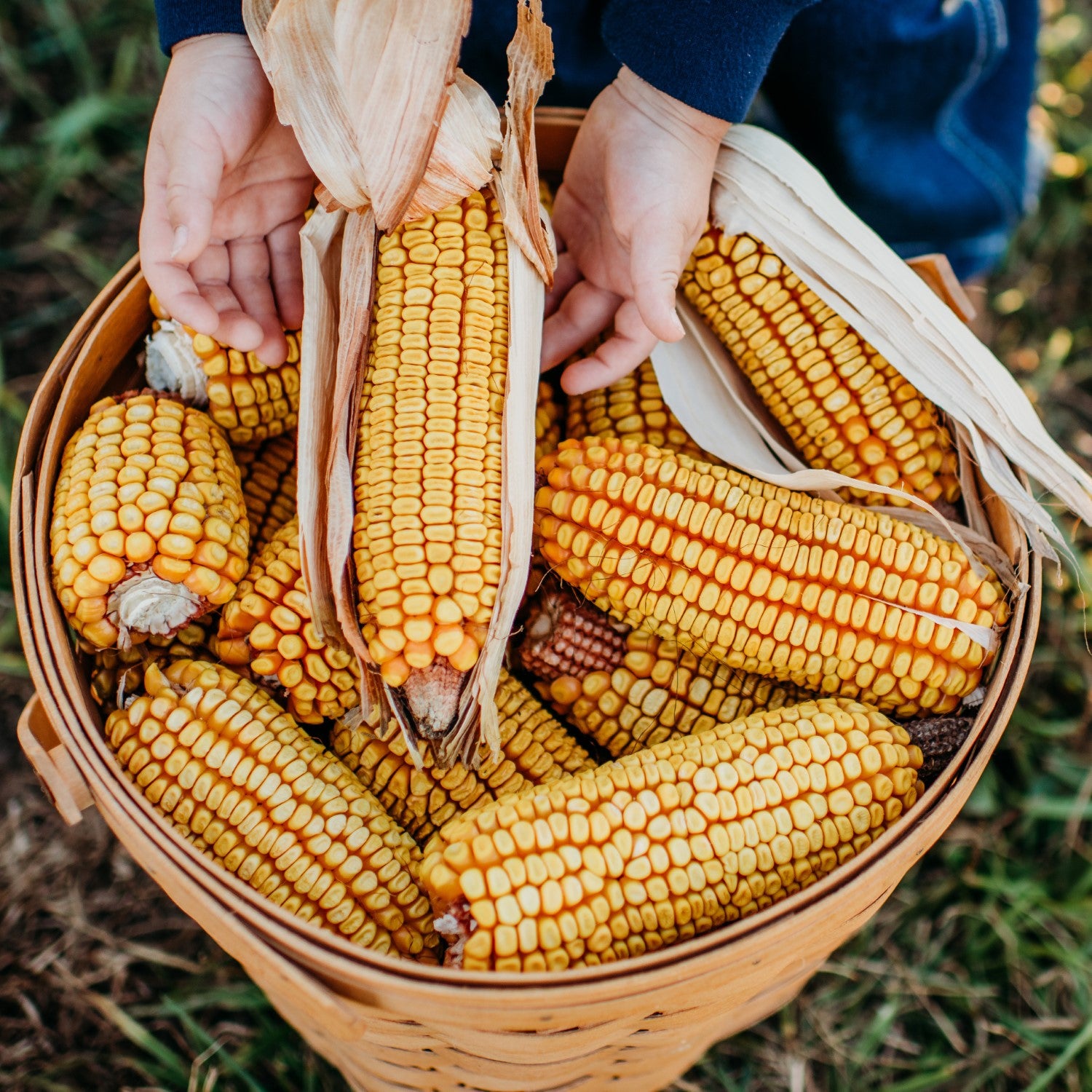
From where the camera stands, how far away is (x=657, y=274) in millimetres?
1643

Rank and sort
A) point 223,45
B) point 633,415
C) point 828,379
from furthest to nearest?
point 633,415 < point 828,379 < point 223,45

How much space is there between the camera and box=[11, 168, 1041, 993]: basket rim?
1.23 meters

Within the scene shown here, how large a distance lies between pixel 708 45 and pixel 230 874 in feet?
5.24

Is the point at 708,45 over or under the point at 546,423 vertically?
over

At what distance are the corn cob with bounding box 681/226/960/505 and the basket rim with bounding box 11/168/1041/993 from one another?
0.28m

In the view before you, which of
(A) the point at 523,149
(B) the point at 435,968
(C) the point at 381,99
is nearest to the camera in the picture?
(B) the point at 435,968

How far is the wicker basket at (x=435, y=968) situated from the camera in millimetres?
1226

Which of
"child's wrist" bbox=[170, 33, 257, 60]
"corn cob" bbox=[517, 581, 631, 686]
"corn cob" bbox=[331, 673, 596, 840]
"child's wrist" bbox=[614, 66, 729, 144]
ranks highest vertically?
"child's wrist" bbox=[170, 33, 257, 60]

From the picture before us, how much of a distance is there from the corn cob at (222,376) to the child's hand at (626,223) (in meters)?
0.54

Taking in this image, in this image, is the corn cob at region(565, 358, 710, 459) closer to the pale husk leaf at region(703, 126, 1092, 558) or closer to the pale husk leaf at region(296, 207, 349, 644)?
the pale husk leaf at region(703, 126, 1092, 558)

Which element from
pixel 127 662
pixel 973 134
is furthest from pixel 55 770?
pixel 973 134

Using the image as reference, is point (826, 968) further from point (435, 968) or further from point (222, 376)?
point (222, 376)

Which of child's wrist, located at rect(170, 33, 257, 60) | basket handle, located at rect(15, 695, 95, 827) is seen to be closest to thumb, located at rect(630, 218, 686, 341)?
child's wrist, located at rect(170, 33, 257, 60)

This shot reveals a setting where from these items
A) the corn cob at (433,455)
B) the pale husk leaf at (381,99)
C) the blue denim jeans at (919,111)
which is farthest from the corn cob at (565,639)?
the blue denim jeans at (919,111)
